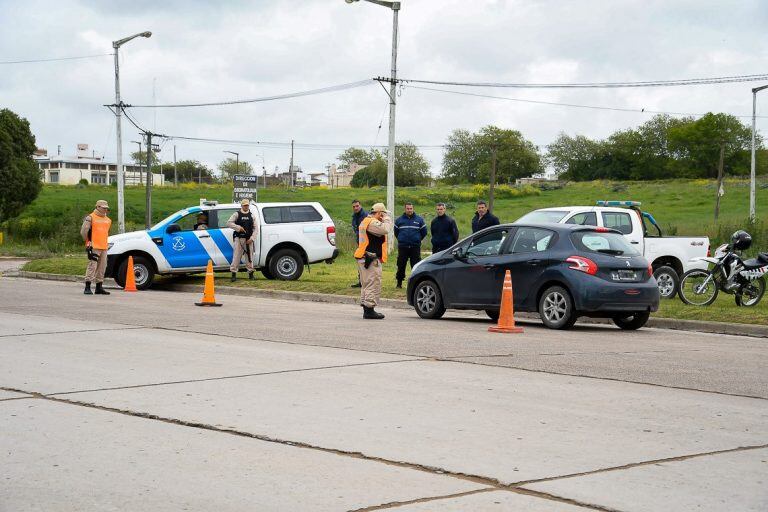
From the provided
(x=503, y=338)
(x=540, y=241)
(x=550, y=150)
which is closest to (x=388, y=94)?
(x=540, y=241)

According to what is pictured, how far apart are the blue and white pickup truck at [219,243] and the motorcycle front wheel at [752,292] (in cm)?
1029

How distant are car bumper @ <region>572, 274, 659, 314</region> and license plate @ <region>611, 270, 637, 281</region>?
95 mm

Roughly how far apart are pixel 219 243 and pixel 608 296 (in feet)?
38.7

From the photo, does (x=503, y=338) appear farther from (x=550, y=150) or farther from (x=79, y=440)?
(x=550, y=150)

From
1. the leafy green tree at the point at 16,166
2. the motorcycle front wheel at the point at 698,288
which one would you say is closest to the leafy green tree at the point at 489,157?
the leafy green tree at the point at 16,166

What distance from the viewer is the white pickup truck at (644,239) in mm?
19719

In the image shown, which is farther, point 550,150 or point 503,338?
point 550,150

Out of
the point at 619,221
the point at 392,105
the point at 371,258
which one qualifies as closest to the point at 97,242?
the point at 371,258

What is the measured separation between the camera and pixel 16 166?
207ft

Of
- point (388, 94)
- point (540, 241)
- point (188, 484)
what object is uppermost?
point (388, 94)

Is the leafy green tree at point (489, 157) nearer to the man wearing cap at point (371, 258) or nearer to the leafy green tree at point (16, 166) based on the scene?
the leafy green tree at point (16, 166)

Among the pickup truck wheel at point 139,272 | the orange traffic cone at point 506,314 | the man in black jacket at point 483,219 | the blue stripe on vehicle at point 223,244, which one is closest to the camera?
the orange traffic cone at point 506,314

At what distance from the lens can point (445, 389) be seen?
28.8 feet

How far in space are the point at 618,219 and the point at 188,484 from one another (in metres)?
16.0
